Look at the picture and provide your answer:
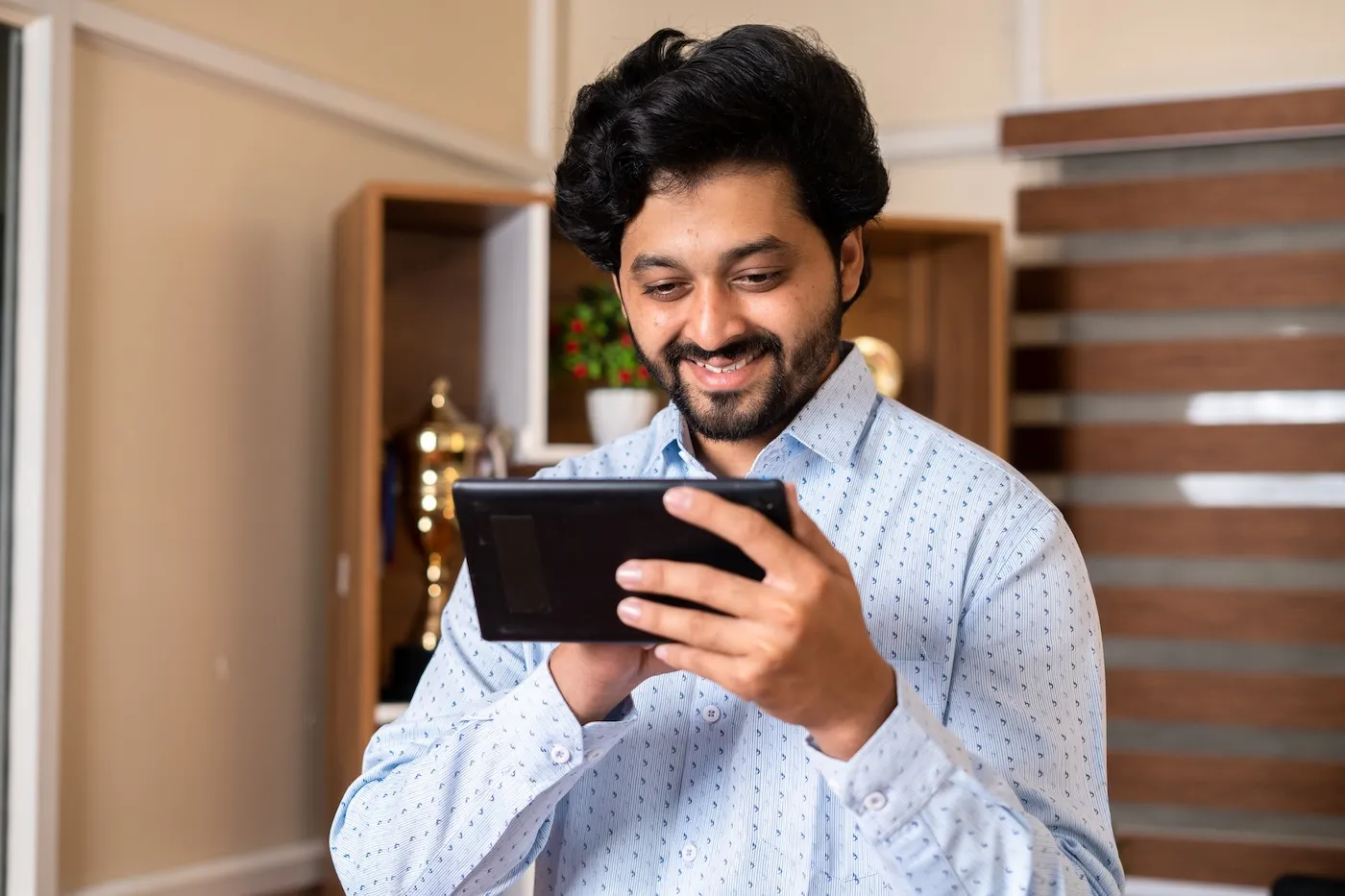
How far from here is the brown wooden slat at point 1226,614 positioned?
9.94ft

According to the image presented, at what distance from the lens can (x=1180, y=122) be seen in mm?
3119

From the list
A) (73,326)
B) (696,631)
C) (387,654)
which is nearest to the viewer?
(696,631)

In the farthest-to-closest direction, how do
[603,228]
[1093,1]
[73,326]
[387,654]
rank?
1. [1093,1]
2. [387,654]
3. [73,326]
4. [603,228]

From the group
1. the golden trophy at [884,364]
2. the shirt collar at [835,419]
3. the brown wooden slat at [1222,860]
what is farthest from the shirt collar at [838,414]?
the brown wooden slat at [1222,860]

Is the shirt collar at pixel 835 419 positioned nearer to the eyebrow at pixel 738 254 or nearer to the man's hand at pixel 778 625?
the eyebrow at pixel 738 254

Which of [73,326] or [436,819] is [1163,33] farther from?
[436,819]

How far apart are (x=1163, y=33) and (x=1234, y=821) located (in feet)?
5.90

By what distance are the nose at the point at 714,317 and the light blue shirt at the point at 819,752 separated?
0.34ft

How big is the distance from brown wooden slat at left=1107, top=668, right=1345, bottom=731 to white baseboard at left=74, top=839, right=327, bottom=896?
177cm

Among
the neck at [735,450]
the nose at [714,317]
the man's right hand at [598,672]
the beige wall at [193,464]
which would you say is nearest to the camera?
the man's right hand at [598,672]

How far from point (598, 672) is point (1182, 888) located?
2.53 meters

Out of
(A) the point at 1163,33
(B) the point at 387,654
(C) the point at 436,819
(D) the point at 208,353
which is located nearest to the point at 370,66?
Answer: (D) the point at 208,353

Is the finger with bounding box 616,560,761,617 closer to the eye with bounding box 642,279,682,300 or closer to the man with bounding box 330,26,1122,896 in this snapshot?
the man with bounding box 330,26,1122,896

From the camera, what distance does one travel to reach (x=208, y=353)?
8.54 feet
